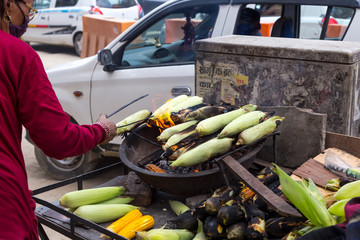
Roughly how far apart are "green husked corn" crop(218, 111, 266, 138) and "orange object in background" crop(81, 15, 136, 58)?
7.14m

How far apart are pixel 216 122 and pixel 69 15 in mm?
11582

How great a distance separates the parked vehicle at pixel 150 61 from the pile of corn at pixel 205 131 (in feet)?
5.94

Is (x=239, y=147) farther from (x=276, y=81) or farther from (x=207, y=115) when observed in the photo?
(x=276, y=81)

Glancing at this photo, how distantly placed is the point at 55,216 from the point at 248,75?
1.70 m

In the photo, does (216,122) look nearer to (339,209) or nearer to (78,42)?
(339,209)

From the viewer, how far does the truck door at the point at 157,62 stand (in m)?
4.86

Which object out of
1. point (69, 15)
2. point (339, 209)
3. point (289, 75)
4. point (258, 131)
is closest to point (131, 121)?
point (258, 131)

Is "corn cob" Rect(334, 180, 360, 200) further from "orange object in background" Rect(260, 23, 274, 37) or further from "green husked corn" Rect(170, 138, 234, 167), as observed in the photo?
"orange object in background" Rect(260, 23, 274, 37)

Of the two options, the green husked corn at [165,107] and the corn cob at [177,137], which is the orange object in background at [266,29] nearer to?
the green husked corn at [165,107]

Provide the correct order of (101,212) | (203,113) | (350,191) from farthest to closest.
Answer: (203,113), (101,212), (350,191)

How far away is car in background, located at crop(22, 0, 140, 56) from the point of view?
43.3ft

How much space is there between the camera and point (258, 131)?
8.68ft

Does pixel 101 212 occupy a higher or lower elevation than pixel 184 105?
lower

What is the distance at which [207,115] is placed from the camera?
113 inches
